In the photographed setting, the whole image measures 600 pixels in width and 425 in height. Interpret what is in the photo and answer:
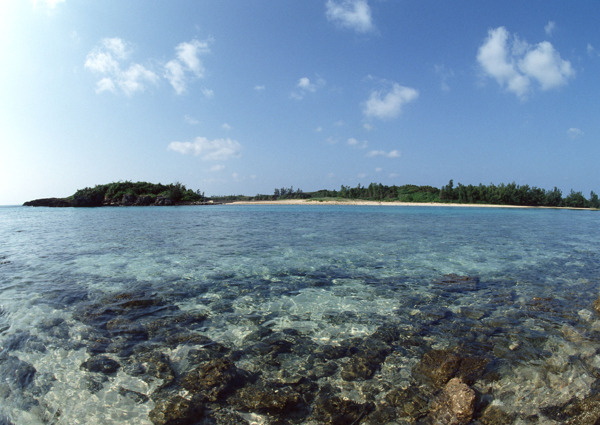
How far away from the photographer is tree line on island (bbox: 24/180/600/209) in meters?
144

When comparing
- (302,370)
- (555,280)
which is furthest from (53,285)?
(555,280)

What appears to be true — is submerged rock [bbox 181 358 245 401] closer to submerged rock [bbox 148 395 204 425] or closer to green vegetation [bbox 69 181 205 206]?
submerged rock [bbox 148 395 204 425]

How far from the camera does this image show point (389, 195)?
583 feet

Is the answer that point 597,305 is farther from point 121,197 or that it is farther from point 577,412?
point 121,197

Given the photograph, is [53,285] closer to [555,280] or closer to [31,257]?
[31,257]

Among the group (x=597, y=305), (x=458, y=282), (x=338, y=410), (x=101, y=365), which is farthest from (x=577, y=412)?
(x=101, y=365)

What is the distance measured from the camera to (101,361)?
21.8 feet

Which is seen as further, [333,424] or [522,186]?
[522,186]

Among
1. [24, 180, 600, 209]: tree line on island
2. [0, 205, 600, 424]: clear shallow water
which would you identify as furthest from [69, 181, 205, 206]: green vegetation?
[0, 205, 600, 424]: clear shallow water

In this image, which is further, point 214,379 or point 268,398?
point 214,379

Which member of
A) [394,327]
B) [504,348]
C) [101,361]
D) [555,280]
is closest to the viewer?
[101,361]

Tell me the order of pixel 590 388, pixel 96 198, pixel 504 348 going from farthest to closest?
pixel 96 198 < pixel 504 348 < pixel 590 388

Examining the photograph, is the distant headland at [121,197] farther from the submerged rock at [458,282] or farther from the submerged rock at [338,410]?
the submerged rock at [338,410]

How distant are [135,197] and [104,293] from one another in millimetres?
166567
